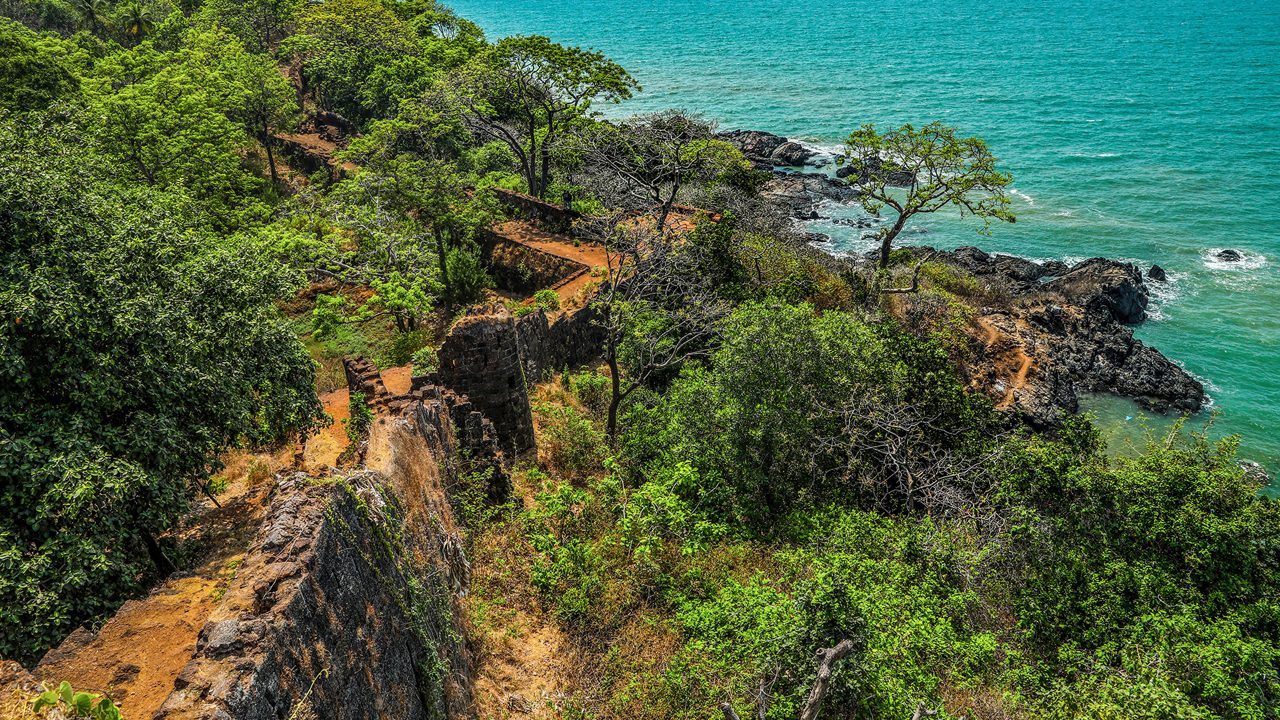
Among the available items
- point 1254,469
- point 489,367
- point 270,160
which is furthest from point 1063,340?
point 270,160

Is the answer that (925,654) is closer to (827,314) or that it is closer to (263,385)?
(827,314)

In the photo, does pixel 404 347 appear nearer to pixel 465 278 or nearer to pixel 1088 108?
pixel 465 278

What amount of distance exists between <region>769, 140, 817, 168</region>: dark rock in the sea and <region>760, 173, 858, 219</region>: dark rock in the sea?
10.9ft

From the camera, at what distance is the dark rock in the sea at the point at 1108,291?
36.7 meters

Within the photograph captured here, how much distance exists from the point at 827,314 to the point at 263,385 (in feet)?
48.4

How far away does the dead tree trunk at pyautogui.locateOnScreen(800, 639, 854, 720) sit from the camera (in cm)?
1055

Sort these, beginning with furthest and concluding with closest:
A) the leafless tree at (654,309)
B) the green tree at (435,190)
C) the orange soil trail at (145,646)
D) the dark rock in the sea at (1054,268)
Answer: the dark rock in the sea at (1054,268)
the green tree at (435,190)
the leafless tree at (654,309)
the orange soil trail at (145,646)

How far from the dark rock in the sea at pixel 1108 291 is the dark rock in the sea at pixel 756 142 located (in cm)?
2844

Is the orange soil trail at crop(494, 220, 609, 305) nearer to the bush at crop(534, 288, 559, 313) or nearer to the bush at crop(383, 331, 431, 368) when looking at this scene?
the bush at crop(534, 288, 559, 313)

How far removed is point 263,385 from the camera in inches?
525

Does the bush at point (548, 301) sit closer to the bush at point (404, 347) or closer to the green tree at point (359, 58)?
the bush at point (404, 347)

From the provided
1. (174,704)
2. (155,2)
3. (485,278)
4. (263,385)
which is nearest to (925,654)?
(174,704)

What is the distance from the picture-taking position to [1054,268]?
137 ft

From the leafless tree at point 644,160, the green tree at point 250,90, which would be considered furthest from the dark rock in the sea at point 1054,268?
the green tree at point 250,90
